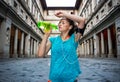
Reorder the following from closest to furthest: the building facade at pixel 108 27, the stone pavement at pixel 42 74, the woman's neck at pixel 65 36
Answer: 1. the woman's neck at pixel 65 36
2. the stone pavement at pixel 42 74
3. the building facade at pixel 108 27

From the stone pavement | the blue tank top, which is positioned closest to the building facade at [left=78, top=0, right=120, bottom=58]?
the stone pavement

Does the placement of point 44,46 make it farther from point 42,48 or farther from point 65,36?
point 65,36

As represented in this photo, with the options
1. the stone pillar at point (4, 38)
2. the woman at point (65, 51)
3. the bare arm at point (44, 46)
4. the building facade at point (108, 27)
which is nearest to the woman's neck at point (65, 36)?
the woman at point (65, 51)

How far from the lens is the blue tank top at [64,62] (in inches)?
59.2

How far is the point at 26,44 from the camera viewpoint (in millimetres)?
28734

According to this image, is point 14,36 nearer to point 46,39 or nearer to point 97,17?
point 97,17

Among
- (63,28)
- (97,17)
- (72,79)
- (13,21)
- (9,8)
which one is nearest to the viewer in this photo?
(72,79)

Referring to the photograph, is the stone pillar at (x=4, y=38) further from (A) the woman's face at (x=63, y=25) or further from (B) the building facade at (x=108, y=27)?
(A) the woman's face at (x=63, y=25)

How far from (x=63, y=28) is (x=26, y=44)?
2771 centimetres

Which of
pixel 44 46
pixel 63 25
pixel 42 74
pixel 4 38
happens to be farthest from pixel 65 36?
pixel 4 38

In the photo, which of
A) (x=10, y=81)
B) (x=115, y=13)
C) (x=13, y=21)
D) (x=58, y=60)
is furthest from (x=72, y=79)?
(x=13, y=21)

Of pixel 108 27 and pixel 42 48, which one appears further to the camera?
pixel 108 27

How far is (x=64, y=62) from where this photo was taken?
1545 millimetres

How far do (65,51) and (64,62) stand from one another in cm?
11
